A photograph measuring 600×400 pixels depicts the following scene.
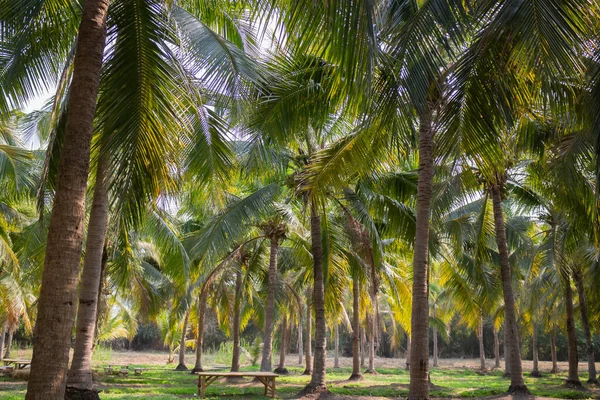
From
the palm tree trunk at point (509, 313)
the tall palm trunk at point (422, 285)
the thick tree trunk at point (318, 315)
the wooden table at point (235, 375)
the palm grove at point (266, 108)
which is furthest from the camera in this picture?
the palm tree trunk at point (509, 313)

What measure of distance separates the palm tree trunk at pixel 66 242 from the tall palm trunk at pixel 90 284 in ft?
7.00

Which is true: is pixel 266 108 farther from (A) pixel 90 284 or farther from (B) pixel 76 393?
(B) pixel 76 393

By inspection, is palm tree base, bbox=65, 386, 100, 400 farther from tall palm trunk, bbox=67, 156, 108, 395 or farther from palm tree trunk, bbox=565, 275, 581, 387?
palm tree trunk, bbox=565, 275, 581, 387

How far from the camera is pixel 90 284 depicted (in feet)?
21.7

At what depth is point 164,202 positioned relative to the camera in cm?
734

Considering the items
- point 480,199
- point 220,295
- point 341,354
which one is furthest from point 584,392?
point 341,354

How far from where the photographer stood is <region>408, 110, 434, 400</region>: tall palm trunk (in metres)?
7.73

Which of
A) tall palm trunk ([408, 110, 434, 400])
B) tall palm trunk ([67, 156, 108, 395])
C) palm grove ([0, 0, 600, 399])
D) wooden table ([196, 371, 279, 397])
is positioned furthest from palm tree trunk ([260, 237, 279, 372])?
tall palm trunk ([67, 156, 108, 395])

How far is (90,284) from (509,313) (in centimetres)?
1077

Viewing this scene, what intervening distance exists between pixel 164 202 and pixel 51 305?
3.81 metres

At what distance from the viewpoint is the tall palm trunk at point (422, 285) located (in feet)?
25.4

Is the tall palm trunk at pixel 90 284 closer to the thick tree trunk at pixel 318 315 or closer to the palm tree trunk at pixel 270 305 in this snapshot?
the thick tree trunk at pixel 318 315

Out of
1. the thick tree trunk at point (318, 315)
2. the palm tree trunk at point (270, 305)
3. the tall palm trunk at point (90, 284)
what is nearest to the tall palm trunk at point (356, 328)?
the palm tree trunk at point (270, 305)

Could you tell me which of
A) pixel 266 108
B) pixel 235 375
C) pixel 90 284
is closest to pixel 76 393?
pixel 90 284
